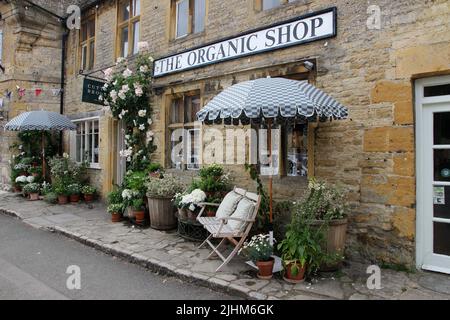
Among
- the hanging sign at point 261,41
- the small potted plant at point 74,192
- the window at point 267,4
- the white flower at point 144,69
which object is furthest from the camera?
the small potted plant at point 74,192

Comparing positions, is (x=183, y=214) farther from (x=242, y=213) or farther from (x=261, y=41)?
(x=261, y=41)

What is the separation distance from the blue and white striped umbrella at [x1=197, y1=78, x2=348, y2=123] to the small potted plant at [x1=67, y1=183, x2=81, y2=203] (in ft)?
22.8

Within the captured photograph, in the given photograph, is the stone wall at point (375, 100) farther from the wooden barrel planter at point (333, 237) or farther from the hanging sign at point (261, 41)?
the wooden barrel planter at point (333, 237)

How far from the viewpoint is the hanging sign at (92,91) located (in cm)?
873

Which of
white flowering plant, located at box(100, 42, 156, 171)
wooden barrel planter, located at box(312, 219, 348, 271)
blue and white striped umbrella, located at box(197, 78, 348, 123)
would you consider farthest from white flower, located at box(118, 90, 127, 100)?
wooden barrel planter, located at box(312, 219, 348, 271)

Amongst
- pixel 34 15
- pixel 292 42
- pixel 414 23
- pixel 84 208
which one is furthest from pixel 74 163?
pixel 414 23

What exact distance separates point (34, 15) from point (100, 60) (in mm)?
3213

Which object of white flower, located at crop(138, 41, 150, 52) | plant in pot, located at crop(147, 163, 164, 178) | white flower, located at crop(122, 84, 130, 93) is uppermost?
white flower, located at crop(138, 41, 150, 52)

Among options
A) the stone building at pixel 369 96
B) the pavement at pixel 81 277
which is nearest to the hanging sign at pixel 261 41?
the stone building at pixel 369 96

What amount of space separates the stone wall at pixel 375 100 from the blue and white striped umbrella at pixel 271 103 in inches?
28.6

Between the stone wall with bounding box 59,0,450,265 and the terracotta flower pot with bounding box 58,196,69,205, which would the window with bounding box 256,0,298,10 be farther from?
the terracotta flower pot with bounding box 58,196,69,205

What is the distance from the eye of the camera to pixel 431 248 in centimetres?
470

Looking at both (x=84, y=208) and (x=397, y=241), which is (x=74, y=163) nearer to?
(x=84, y=208)

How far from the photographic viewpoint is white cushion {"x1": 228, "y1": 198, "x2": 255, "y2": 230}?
5.05m
